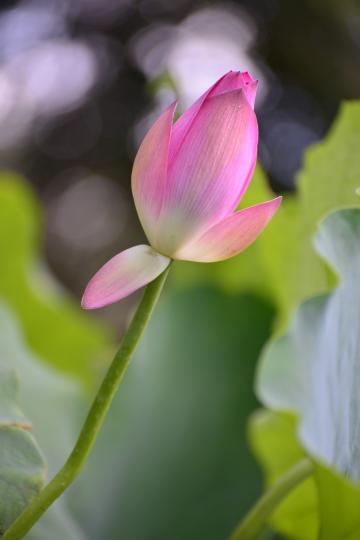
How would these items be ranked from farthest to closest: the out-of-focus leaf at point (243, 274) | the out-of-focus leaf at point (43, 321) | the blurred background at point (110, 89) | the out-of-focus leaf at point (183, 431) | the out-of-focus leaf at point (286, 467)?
the blurred background at point (110, 89)
the out-of-focus leaf at point (43, 321)
the out-of-focus leaf at point (243, 274)
the out-of-focus leaf at point (183, 431)
the out-of-focus leaf at point (286, 467)

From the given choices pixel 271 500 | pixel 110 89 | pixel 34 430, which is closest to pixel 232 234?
pixel 271 500

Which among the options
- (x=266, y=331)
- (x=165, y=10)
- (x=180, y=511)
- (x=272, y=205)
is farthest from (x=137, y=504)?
(x=165, y=10)

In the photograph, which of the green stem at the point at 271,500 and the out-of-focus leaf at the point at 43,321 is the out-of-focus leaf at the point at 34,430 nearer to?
the green stem at the point at 271,500

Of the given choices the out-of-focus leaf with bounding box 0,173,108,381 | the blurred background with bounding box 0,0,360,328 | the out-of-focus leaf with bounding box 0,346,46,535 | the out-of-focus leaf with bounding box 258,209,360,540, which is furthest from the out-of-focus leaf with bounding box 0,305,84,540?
the blurred background with bounding box 0,0,360,328

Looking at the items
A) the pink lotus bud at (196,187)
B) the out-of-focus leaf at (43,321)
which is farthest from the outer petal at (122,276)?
the out-of-focus leaf at (43,321)

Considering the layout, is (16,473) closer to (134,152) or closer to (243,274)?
(243,274)

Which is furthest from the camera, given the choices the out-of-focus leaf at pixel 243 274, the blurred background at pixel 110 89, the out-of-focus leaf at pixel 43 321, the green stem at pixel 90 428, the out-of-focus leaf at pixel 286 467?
the blurred background at pixel 110 89
